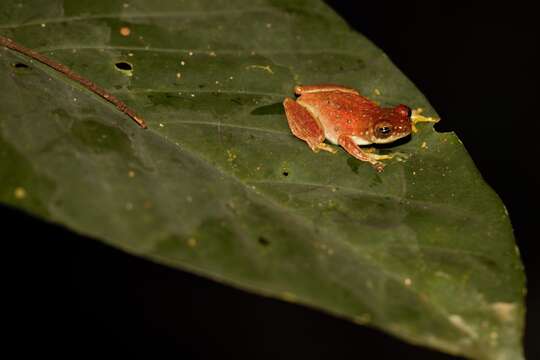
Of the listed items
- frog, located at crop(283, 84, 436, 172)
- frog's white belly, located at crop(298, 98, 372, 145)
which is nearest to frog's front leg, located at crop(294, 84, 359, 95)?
frog, located at crop(283, 84, 436, 172)

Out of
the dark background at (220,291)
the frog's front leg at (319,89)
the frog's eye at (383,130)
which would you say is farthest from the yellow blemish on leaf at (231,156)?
the dark background at (220,291)

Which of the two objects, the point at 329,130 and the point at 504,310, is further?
the point at 329,130

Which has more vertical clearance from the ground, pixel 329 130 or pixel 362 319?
pixel 362 319

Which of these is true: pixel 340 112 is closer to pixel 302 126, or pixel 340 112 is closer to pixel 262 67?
pixel 302 126

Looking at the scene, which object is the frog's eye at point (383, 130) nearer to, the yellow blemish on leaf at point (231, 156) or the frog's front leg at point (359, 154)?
the frog's front leg at point (359, 154)

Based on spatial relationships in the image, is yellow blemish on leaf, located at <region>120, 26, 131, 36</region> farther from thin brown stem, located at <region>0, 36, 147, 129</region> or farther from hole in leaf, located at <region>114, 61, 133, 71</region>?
thin brown stem, located at <region>0, 36, 147, 129</region>

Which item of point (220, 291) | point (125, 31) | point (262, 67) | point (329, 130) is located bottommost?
point (220, 291)

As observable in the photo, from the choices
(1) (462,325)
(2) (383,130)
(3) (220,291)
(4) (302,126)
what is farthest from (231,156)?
(3) (220,291)

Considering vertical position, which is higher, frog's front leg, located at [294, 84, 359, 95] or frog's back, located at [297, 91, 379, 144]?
frog's front leg, located at [294, 84, 359, 95]
